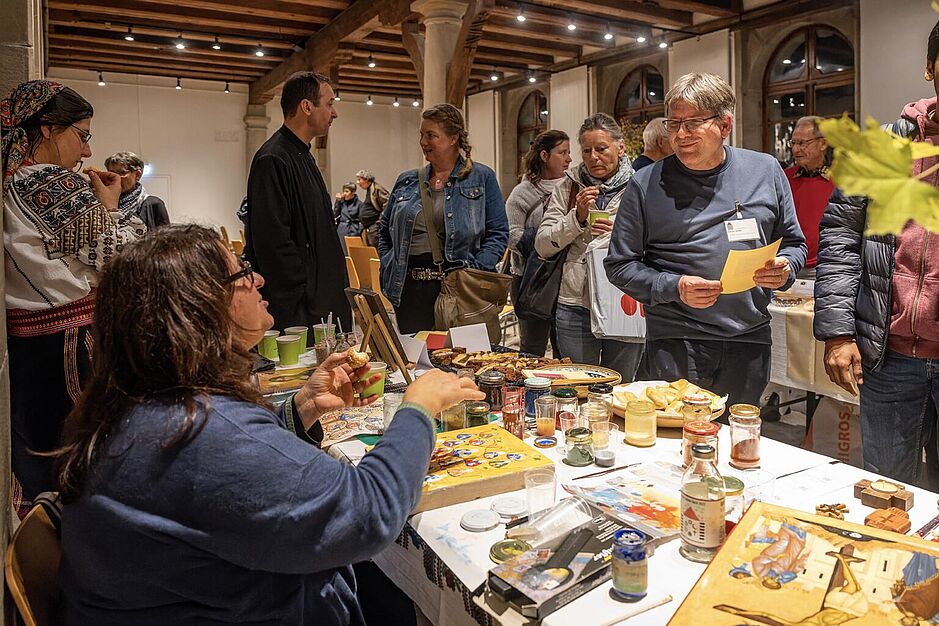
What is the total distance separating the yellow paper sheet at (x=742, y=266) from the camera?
6.44 ft

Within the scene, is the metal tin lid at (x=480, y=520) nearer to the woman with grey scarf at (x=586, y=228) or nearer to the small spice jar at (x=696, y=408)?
the small spice jar at (x=696, y=408)

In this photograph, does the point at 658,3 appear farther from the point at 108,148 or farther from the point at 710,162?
the point at 108,148

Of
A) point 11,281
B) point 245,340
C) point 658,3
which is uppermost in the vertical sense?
point 658,3

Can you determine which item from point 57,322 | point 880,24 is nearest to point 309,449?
point 57,322

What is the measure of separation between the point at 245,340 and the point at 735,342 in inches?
62.6

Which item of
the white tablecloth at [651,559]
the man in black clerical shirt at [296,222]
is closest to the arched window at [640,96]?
the man in black clerical shirt at [296,222]

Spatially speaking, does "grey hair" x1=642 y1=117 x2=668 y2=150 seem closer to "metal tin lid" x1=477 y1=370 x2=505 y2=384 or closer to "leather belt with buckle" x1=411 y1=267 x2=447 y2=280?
"leather belt with buckle" x1=411 y1=267 x2=447 y2=280

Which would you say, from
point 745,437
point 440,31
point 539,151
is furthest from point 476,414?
point 440,31

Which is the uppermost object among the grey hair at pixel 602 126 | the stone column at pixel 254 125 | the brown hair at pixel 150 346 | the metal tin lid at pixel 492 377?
the stone column at pixel 254 125

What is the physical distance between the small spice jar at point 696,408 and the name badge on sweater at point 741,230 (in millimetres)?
657

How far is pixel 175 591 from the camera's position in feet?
3.32

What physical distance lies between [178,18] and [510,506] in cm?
895

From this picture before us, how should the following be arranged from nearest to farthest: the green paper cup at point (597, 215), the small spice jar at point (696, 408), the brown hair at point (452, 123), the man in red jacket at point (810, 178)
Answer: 1. the small spice jar at point (696, 408)
2. the green paper cup at point (597, 215)
3. the brown hair at point (452, 123)
4. the man in red jacket at point (810, 178)

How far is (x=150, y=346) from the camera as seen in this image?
105 centimetres
